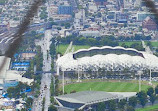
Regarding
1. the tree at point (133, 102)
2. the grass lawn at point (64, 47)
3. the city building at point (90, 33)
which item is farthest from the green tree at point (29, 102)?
the city building at point (90, 33)

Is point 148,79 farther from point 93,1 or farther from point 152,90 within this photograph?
point 93,1

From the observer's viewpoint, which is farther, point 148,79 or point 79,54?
point 79,54

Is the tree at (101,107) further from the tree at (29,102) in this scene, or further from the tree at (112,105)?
the tree at (29,102)

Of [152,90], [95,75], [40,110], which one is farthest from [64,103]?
[95,75]

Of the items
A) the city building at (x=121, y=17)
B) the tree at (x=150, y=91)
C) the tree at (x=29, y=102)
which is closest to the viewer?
the tree at (x=29, y=102)

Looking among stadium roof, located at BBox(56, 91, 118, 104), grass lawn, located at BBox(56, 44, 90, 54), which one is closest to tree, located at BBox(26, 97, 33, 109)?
stadium roof, located at BBox(56, 91, 118, 104)

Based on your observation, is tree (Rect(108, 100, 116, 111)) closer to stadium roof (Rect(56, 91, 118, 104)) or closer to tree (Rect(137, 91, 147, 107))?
stadium roof (Rect(56, 91, 118, 104))

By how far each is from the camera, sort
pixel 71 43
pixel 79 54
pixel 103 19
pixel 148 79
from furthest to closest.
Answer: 1. pixel 103 19
2. pixel 71 43
3. pixel 79 54
4. pixel 148 79

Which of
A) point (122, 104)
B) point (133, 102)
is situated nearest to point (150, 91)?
point (133, 102)
